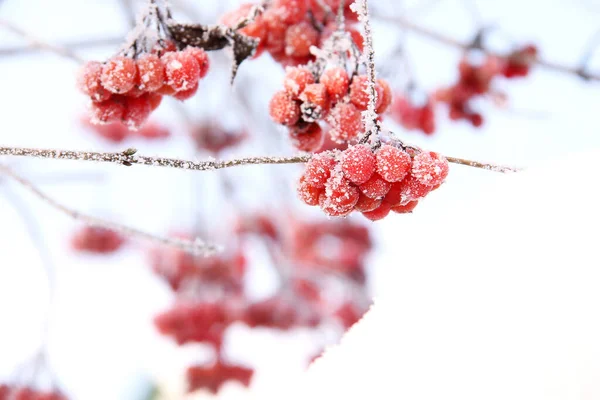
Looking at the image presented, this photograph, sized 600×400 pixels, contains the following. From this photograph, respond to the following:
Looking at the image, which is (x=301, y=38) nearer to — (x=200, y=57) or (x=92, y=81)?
(x=200, y=57)

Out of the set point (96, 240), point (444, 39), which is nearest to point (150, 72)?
point (444, 39)

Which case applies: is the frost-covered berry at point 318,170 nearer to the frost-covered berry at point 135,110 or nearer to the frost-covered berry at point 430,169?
the frost-covered berry at point 430,169

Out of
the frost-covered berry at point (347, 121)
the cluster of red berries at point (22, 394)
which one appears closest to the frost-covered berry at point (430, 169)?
the frost-covered berry at point (347, 121)

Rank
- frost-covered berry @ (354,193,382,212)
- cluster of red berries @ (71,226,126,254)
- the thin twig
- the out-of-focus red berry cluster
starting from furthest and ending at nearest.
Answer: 1. cluster of red berries @ (71,226,126,254)
2. the out-of-focus red berry cluster
3. the thin twig
4. frost-covered berry @ (354,193,382,212)

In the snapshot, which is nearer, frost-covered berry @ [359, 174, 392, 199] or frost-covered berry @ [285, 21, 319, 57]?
frost-covered berry @ [359, 174, 392, 199]

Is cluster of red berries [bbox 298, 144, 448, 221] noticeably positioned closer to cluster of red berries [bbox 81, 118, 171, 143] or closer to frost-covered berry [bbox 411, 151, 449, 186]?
frost-covered berry [bbox 411, 151, 449, 186]

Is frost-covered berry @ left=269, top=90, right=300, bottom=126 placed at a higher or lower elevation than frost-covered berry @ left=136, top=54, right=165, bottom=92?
lower

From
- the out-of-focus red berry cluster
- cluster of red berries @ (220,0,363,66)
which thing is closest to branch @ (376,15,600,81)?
the out-of-focus red berry cluster
